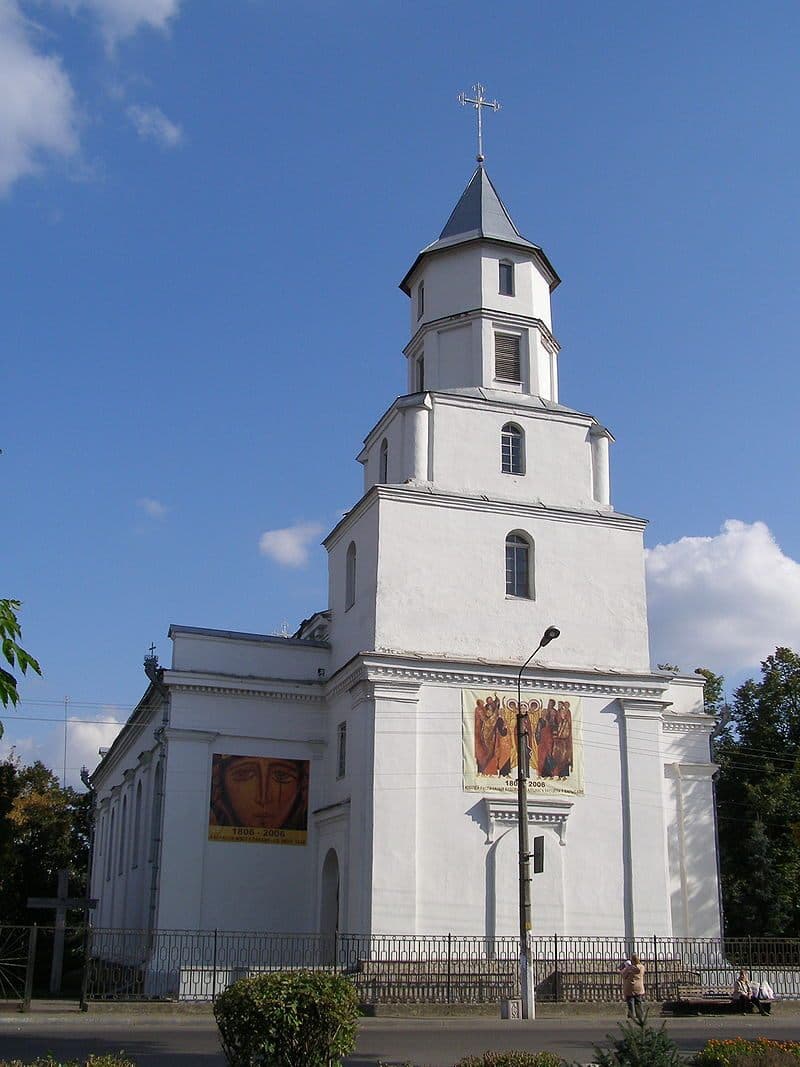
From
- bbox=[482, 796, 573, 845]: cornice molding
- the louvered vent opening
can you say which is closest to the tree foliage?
bbox=[482, 796, 573, 845]: cornice molding

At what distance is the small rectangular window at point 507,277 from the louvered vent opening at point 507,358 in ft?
4.97

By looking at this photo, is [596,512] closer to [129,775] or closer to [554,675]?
[554,675]

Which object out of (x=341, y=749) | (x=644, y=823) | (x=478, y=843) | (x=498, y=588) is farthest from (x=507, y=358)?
(x=478, y=843)

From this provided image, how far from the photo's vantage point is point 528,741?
29453mm

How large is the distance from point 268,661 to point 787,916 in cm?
2130

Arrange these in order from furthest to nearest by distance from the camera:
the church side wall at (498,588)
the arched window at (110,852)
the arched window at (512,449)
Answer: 1. the arched window at (110,852)
2. the arched window at (512,449)
3. the church side wall at (498,588)

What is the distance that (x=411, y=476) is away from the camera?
1228 inches

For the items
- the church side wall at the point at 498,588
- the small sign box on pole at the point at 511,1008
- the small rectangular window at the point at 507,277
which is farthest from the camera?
the small rectangular window at the point at 507,277

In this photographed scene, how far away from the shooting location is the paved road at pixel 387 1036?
16.2m

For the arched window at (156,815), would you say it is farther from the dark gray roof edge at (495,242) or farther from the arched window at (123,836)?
the dark gray roof edge at (495,242)

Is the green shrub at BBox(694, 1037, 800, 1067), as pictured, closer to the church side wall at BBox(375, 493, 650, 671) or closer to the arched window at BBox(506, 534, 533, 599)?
the church side wall at BBox(375, 493, 650, 671)

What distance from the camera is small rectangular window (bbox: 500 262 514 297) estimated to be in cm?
3452

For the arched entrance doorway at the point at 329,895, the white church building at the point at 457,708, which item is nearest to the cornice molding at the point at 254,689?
the white church building at the point at 457,708

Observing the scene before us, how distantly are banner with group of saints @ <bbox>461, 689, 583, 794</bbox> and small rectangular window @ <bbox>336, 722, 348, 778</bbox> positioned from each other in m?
3.69
